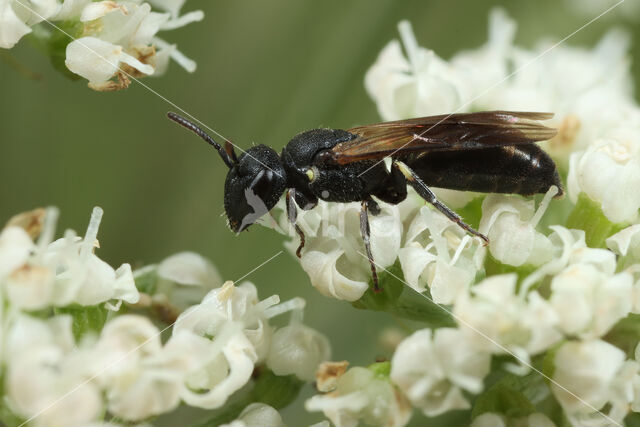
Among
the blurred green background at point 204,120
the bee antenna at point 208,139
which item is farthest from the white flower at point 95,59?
the blurred green background at point 204,120

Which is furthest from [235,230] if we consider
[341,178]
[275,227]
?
[341,178]

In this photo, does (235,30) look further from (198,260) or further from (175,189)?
(198,260)

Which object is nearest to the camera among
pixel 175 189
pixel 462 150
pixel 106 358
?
pixel 106 358

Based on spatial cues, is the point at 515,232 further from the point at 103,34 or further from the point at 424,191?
the point at 103,34

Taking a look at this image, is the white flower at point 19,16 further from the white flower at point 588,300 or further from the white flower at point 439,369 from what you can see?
the white flower at point 588,300

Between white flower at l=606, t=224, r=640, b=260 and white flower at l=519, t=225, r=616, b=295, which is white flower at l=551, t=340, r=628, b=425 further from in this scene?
white flower at l=606, t=224, r=640, b=260

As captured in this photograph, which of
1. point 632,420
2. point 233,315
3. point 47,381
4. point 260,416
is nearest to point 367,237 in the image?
point 233,315
